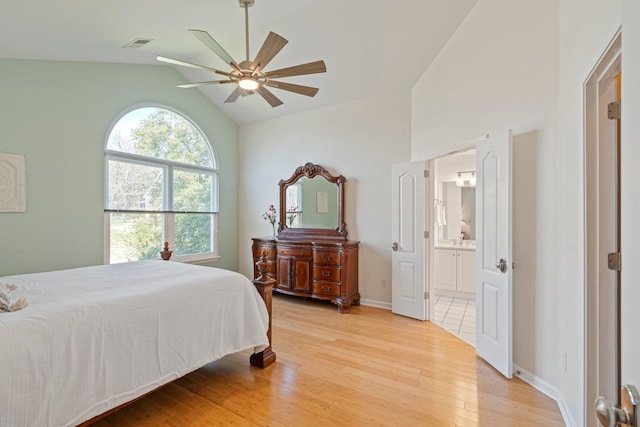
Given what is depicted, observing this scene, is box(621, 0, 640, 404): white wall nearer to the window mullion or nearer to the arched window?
the arched window

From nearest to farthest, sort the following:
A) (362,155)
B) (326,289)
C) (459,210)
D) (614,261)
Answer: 1. (614,261)
2. (326,289)
3. (362,155)
4. (459,210)

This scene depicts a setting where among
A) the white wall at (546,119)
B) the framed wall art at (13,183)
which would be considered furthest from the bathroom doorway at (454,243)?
the framed wall art at (13,183)

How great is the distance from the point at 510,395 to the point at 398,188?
98.8 inches

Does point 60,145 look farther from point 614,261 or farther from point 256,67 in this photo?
point 614,261

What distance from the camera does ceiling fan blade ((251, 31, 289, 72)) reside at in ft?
7.31

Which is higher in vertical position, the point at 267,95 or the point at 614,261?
the point at 267,95

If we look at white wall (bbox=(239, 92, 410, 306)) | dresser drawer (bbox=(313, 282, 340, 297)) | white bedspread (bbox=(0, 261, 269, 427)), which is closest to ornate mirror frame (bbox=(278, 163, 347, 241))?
white wall (bbox=(239, 92, 410, 306))

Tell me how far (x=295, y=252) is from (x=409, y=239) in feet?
5.52

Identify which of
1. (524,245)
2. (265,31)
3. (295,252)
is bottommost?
(295,252)

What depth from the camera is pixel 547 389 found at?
7.34 feet

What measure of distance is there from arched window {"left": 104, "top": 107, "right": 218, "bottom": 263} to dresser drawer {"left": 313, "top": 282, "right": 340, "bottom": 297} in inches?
83.6

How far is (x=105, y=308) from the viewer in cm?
175

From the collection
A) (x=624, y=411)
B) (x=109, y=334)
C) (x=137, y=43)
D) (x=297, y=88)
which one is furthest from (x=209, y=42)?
(x=624, y=411)

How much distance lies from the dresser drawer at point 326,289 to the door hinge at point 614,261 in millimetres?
3001
